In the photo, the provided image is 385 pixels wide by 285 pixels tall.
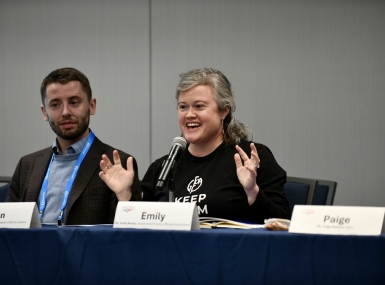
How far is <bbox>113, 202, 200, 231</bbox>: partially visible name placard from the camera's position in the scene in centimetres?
152

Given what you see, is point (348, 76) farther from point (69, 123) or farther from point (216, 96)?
point (69, 123)

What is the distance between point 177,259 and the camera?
58.0 inches

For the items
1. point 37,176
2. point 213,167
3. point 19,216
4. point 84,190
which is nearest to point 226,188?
point 213,167

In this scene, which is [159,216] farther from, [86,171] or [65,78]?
[65,78]

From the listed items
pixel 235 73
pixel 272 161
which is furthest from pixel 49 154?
pixel 235 73

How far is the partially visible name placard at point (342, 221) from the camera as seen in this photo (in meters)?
1.39

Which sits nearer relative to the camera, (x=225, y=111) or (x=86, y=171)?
(x=86, y=171)

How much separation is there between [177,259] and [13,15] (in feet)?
11.2

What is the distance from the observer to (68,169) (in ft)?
8.02

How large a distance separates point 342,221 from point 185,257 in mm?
397

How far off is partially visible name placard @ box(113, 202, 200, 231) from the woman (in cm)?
54

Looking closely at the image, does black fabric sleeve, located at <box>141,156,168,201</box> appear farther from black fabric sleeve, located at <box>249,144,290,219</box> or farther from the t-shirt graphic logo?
black fabric sleeve, located at <box>249,144,290,219</box>

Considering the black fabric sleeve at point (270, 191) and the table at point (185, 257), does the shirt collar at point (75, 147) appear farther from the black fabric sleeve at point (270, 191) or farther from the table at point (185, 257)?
the table at point (185, 257)


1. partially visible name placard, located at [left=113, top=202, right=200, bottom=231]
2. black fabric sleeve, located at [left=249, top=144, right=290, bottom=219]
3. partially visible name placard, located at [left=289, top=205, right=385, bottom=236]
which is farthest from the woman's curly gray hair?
partially visible name placard, located at [left=289, top=205, right=385, bottom=236]
